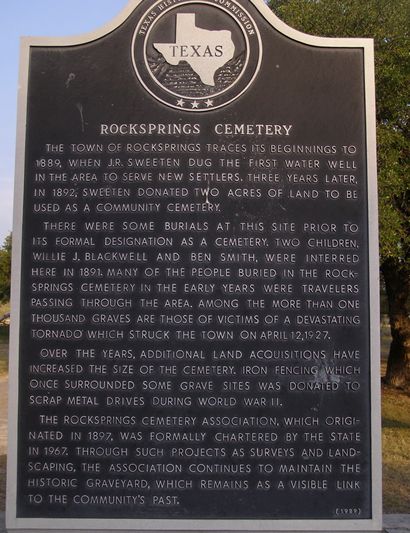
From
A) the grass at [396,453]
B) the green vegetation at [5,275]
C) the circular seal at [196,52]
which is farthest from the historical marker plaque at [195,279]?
the green vegetation at [5,275]

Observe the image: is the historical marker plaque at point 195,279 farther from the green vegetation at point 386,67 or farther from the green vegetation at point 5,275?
the green vegetation at point 5,275

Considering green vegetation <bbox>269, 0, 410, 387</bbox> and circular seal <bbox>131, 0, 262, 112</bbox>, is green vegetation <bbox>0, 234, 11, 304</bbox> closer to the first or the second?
green vegetation <bbox>269, 0, 410, 387</bbox>

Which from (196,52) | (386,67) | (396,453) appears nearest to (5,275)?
(386,67)

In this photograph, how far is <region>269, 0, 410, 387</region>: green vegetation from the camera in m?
13.6

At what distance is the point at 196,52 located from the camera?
4.64m

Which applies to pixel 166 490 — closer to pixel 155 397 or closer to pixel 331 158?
pixel 155 397

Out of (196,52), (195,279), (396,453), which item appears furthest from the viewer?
(396,453)

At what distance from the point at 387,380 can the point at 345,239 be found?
51.3ft

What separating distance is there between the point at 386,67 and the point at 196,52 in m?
10.1

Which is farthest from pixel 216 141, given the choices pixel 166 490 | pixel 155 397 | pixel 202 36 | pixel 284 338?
pixel 166 490

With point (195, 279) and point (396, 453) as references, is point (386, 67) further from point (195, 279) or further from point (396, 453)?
point (195, 279)

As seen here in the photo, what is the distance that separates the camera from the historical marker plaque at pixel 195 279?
4355 mm

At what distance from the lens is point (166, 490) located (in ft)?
14.3

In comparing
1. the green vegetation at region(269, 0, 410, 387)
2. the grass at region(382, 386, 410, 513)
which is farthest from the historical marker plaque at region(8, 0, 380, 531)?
the green vegetation at region(269, 0, 410, 387)
